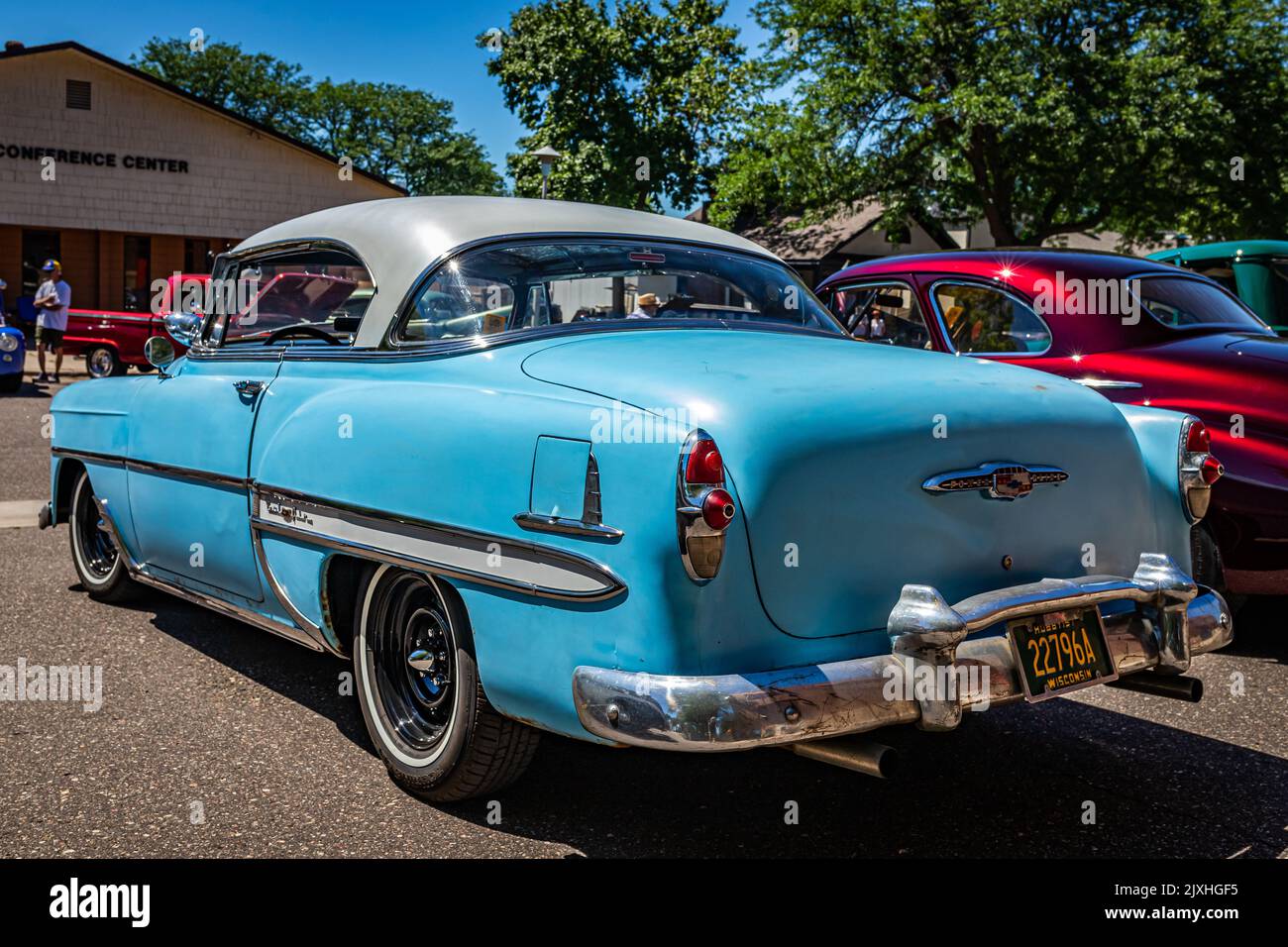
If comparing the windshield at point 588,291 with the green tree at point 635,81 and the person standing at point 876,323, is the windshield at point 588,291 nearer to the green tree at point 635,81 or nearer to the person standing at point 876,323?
the person standing at point 876,323

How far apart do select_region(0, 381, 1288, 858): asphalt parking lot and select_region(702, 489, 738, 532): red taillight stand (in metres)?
1.05

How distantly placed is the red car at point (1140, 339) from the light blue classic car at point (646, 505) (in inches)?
59.9

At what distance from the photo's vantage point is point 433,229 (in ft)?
12.7

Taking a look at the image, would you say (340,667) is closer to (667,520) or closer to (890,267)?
(667,520)

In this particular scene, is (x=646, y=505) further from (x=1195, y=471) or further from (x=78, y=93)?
(x=78, y=93)

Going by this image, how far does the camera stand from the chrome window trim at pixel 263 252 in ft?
13.6

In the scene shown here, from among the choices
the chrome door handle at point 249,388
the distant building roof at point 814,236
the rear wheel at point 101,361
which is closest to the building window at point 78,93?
the rear wheel at point 101,361

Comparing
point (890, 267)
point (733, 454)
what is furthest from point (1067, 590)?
point (890, 267)

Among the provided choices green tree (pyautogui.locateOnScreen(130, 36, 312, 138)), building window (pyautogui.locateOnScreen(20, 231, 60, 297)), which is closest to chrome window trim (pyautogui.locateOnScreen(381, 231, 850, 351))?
building window (pyautogui.locateOnScreen(20, 231, 60, 297))

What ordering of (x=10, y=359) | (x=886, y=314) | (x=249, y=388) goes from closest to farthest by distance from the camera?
(x=249, y=388) → (x=886, y=314) → (x=10, y=359)

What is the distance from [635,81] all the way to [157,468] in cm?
3763

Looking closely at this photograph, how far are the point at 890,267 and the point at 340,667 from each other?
3.59m

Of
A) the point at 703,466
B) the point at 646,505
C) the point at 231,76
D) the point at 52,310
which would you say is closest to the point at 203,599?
the point at 646,505
